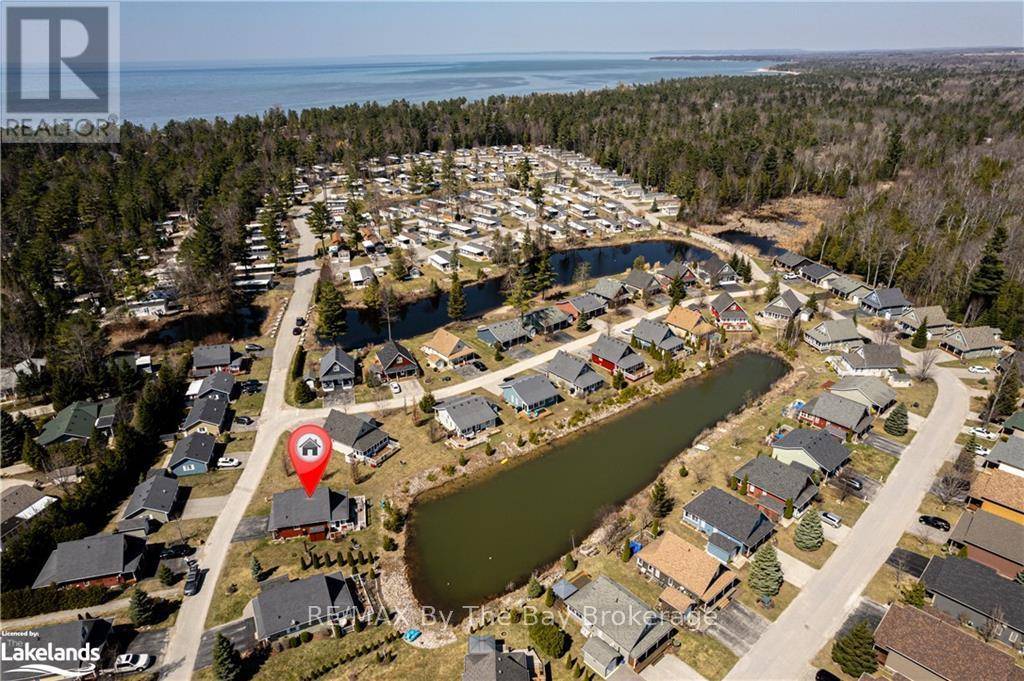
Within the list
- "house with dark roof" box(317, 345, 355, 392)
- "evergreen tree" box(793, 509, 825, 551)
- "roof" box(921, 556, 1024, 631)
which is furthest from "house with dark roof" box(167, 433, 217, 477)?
"roof" box(921, 556, 1024, 631)

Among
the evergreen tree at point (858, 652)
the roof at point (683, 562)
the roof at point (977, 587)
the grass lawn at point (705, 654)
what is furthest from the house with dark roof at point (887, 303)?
the grass lawn at point (705, 654)

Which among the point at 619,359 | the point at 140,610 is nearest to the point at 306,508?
the point at 140,610

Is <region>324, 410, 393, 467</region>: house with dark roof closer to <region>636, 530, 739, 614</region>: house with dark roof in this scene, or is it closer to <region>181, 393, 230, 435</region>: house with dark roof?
<region>181, 393, 230, 435</region>: house with dark roof

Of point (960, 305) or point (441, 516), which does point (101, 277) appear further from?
point (960, 305)

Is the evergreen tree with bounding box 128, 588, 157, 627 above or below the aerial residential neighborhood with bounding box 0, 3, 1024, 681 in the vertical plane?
below

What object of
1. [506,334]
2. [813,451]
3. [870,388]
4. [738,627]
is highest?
[870,388]

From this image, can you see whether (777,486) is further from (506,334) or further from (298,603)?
(298,603)
